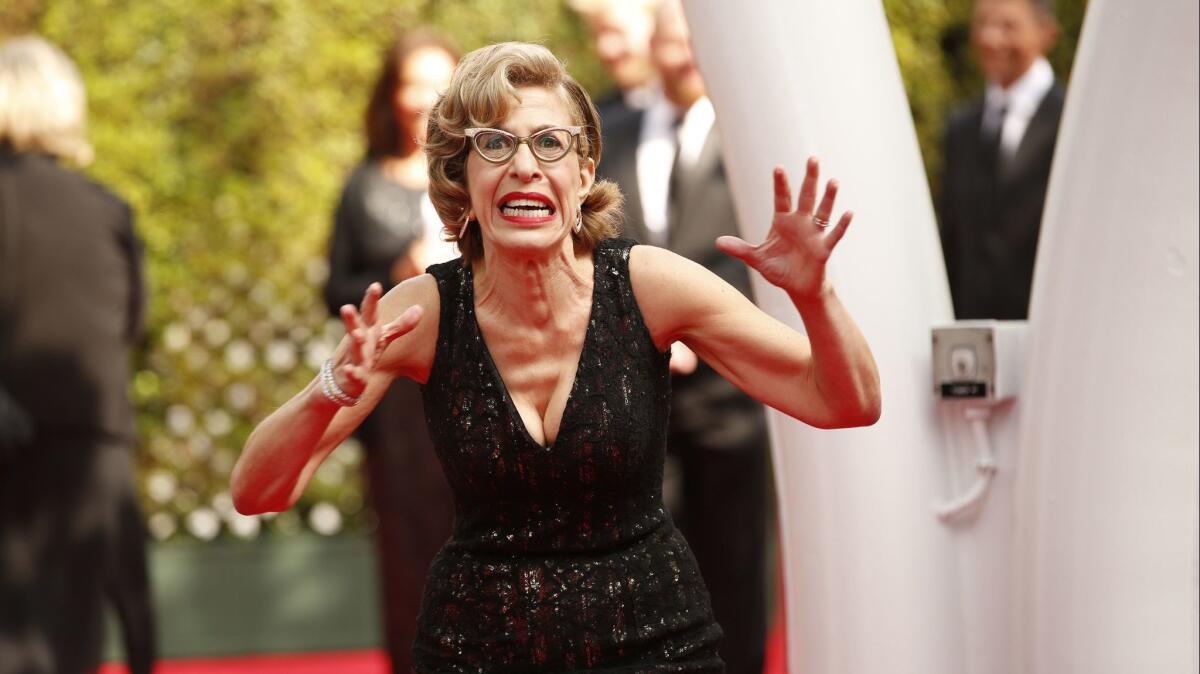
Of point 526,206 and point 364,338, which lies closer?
point 364,338

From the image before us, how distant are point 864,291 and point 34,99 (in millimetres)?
2863

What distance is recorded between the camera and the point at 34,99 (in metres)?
5.09

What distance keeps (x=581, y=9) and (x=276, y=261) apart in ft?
8.41

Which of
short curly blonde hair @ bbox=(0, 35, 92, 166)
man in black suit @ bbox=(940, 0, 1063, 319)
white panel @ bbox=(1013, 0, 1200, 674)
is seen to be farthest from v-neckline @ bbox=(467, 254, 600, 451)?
man in black suit @ bbox=(940, 0, 1063, 319)

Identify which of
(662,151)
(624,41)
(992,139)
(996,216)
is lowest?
(996,216)

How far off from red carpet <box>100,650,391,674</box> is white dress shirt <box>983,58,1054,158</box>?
3121 millimetres

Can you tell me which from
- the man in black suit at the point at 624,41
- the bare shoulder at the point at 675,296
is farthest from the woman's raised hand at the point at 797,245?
the man in black suit at the point at 624,41

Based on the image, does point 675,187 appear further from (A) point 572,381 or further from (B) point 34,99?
(A) point 572,381

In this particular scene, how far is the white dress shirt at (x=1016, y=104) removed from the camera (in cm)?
570

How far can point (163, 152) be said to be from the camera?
796 cm

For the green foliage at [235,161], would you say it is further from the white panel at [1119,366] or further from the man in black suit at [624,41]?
the white panel at [1119,366]

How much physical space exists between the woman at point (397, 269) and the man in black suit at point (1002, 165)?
1.77 metres

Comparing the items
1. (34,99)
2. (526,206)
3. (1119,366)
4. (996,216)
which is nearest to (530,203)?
(526,206)

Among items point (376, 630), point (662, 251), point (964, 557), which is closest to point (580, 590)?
point (662, 251)
